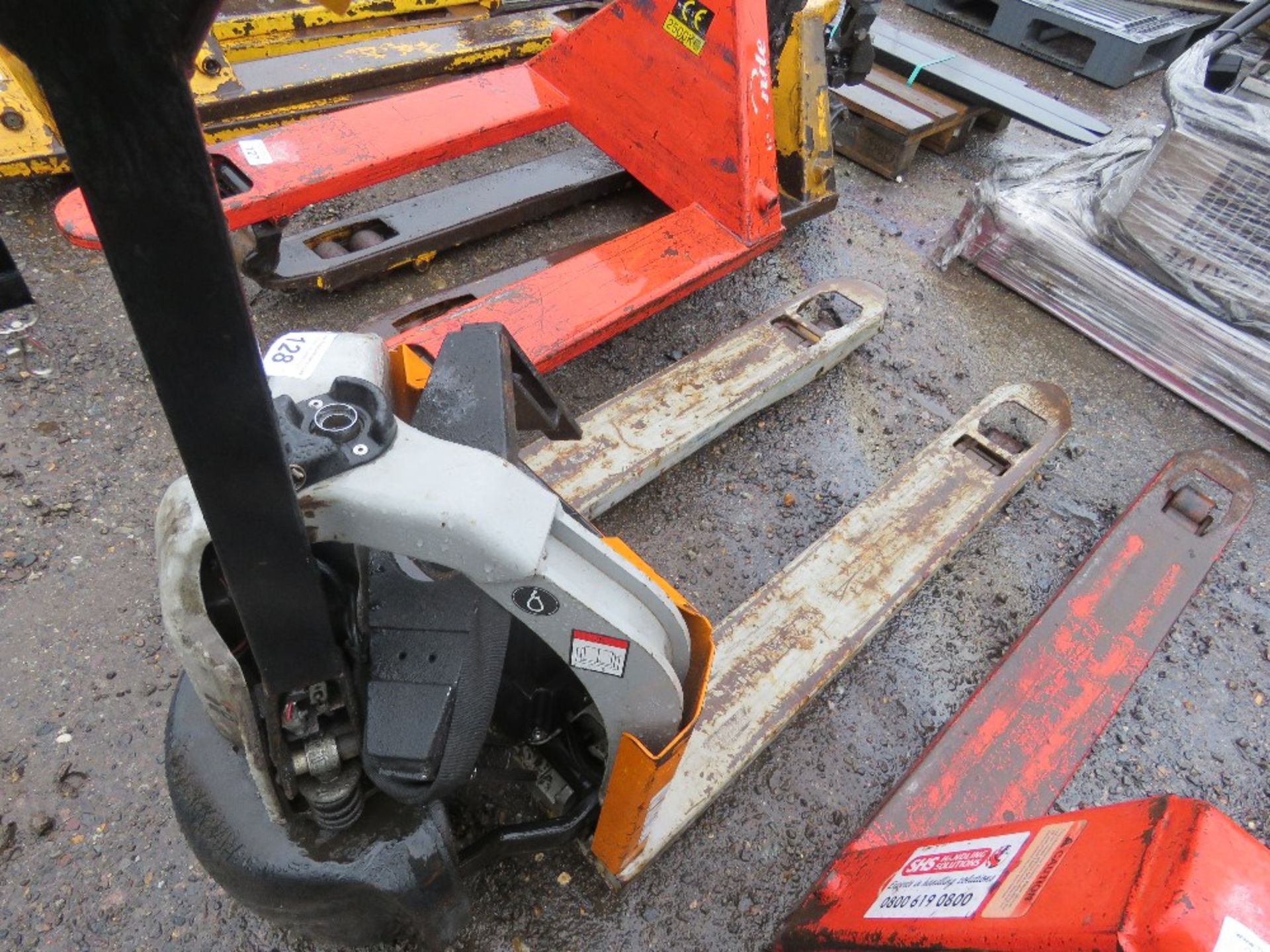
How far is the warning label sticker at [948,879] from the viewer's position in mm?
1109

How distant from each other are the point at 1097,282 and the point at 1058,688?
177 centimetres

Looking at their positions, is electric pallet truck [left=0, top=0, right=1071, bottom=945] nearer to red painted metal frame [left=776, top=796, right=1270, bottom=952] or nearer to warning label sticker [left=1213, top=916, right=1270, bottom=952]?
red painted metal frame [left=776, top=796, right=1270, bottom=952]

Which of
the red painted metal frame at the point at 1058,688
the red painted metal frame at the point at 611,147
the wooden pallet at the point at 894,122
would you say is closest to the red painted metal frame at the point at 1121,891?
the red painted metal frame at the point at 1058,688

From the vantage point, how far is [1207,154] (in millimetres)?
2680

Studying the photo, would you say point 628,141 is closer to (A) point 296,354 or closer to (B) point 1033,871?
(A) point 296,354

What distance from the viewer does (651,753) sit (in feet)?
4.00

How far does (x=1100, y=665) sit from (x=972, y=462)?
70 cm

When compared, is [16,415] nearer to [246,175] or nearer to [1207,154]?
[246,175]

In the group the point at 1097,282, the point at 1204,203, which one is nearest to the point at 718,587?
the point at 1097,282

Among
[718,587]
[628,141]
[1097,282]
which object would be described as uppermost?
[628,141]

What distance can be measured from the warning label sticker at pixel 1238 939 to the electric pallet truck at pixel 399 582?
2.10ft

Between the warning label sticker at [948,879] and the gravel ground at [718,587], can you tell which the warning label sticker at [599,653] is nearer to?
the warning label sticker at [948,879]

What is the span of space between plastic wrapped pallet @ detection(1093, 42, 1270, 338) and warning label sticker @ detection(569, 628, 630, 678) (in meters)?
2.79

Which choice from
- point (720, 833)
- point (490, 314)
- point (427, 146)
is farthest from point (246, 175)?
point (720, 833)
